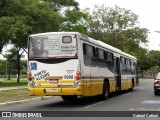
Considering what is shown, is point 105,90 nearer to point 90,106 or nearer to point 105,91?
point 105,91

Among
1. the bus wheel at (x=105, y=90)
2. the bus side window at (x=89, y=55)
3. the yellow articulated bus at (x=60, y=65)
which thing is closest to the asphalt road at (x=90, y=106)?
the yellow articulated bus at (x=60, y=65)

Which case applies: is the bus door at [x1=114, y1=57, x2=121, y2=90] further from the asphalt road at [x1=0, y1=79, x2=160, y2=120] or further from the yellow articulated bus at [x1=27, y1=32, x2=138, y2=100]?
the yellow articulated bus at [x1=27, y1=32, x2=138, y2=100]

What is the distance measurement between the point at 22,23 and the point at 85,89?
2006 centimetres

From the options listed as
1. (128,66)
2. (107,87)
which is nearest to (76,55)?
(107,87)

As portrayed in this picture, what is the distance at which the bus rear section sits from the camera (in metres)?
16.3

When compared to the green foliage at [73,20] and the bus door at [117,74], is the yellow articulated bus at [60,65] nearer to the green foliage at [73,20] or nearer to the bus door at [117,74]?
the bus door at [117,74]

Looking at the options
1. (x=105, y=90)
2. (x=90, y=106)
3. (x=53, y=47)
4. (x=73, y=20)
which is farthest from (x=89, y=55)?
(x=73, y=20)

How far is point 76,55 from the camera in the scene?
16453 mm

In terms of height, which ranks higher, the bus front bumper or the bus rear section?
the bus rear section

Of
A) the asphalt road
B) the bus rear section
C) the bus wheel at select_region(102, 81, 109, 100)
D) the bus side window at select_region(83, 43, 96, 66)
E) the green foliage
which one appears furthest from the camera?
the green foliage

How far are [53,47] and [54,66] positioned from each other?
0.85 meters

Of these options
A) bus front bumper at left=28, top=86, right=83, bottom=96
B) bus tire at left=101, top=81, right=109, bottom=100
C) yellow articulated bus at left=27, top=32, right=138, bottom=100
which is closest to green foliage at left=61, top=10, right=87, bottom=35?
bus tire at left=101, top=81, right=109, bottom=100

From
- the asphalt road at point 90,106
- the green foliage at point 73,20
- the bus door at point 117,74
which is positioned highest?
the green foliage at point 73,20

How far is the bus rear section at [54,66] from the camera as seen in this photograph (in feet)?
53.4
